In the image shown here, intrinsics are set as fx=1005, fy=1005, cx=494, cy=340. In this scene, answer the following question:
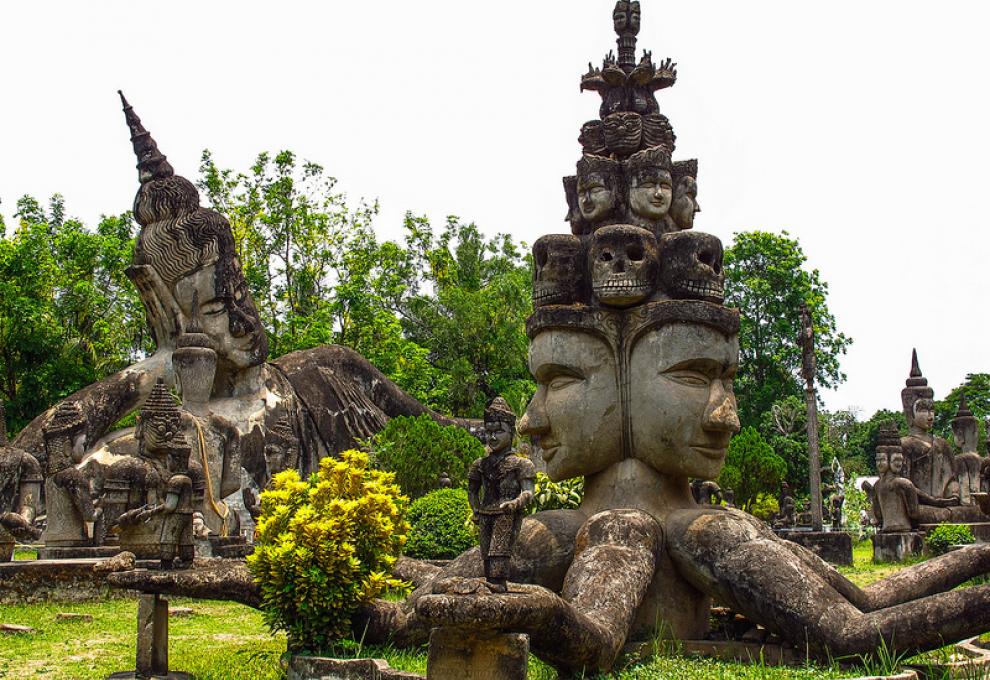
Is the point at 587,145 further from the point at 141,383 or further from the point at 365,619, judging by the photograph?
the point at 141,383

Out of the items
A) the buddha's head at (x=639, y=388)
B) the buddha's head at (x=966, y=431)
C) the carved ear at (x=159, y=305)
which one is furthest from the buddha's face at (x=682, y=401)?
the buddha's head at (x=966, y=431)

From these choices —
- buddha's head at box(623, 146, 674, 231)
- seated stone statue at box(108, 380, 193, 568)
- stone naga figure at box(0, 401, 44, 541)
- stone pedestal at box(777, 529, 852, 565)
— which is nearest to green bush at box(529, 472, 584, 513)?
seated stone statue at box(108, 380, 193, 568)

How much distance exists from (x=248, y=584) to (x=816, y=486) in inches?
532

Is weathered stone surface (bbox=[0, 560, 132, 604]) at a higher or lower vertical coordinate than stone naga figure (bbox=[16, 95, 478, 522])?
lower

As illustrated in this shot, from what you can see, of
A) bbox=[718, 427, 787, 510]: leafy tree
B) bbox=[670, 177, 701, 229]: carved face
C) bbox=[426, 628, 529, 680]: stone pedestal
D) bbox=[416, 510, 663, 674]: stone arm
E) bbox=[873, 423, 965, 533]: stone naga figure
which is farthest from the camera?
bbox=[718, 427, 787, 510]: leafy tree

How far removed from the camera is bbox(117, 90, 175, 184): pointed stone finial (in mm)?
17844

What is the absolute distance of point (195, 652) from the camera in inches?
303

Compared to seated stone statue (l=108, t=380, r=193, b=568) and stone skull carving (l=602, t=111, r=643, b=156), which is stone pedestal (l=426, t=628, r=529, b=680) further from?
seated stone statue (l=108, t=380, r=193, b=568)

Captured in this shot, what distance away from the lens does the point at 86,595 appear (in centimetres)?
1086

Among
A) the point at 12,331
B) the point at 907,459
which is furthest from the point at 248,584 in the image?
the point at 12,331

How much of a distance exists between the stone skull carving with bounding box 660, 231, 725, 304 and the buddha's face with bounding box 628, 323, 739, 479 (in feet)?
0.91

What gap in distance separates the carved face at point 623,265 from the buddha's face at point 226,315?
12205 mm

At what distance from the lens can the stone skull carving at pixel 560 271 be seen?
23.3 feet

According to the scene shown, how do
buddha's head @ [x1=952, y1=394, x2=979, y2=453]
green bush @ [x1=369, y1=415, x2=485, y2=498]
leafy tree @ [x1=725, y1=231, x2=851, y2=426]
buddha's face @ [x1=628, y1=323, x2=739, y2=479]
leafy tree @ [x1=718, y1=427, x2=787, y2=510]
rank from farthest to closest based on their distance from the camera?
1. leafy tree @ [x1=725, y1=231, x2=851, y2=426]
2. buddha's head @ [x1=952, y1=394, x2=979, y2=453]
3. leafy tree @ [x1=718, y1=427, x2=787, y2=510]
4. green bush @ [x1=369, y1=415, x2=485, y2=498]
5. buddha's face @ [x1=628, y1=323, x2=739, y2=479]
